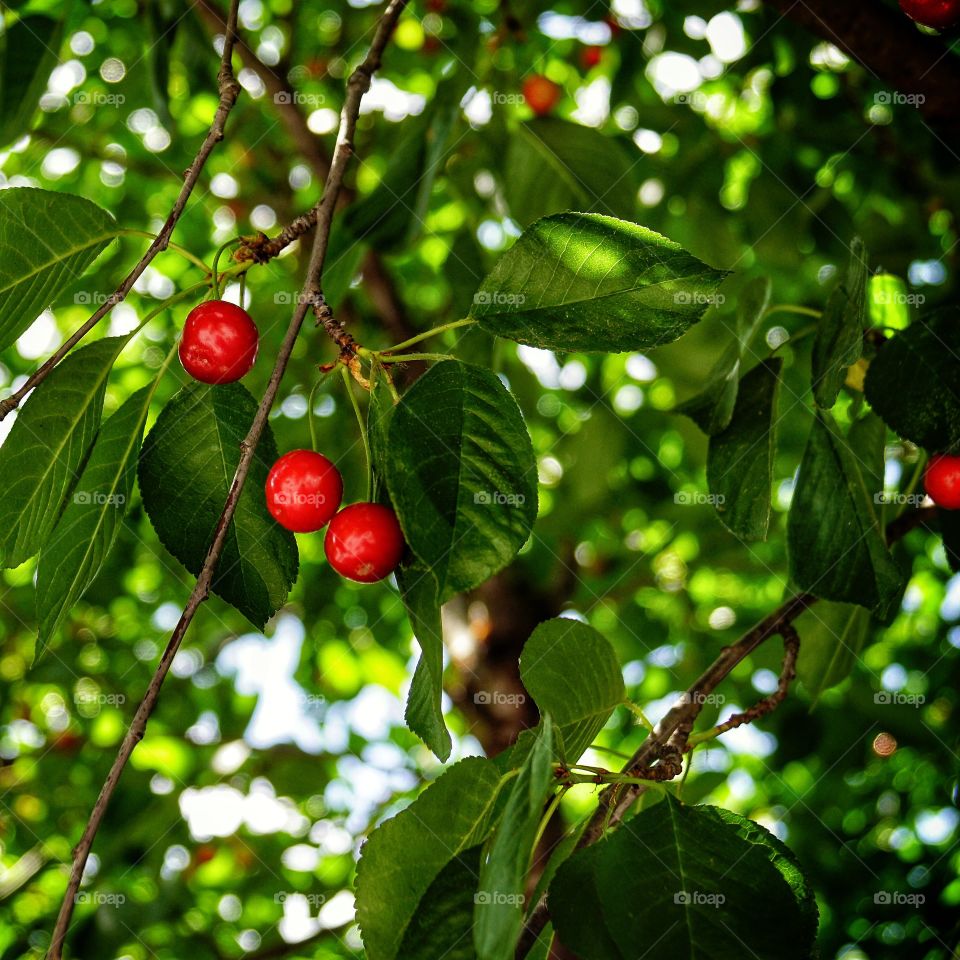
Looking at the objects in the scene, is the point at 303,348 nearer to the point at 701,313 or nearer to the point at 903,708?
the point at 903,708

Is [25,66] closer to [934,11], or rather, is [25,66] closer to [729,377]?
[729,377]

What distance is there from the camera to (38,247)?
1.15 meters

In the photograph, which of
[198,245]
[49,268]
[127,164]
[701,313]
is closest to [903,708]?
[701,313]

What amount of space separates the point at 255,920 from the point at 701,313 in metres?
3.16

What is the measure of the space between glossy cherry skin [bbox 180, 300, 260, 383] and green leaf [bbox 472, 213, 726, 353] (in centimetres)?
36

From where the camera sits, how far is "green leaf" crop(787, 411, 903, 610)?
4.23ft

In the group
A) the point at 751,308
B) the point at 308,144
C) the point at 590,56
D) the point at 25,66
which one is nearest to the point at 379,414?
the point at 751,308

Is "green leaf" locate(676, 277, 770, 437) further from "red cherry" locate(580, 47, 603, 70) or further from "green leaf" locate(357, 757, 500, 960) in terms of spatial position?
"red cherry" locate(580, 47, 603, 70)

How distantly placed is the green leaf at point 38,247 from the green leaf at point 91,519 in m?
0.17

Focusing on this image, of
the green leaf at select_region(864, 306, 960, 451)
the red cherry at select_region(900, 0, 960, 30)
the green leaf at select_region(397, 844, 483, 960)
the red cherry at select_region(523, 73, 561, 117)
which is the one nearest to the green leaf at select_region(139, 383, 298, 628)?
the green leaf at select_region(397, 844, 483, 960)

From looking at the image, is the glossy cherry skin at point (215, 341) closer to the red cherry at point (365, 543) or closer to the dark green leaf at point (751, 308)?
the red cherry at point (365, 543)

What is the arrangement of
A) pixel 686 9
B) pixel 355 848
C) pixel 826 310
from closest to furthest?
1. pixel 826 310
2. pixel 686 9
3. pixel 355 848

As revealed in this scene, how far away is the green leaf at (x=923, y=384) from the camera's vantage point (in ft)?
4.25

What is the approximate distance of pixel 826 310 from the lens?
1.32 metres
